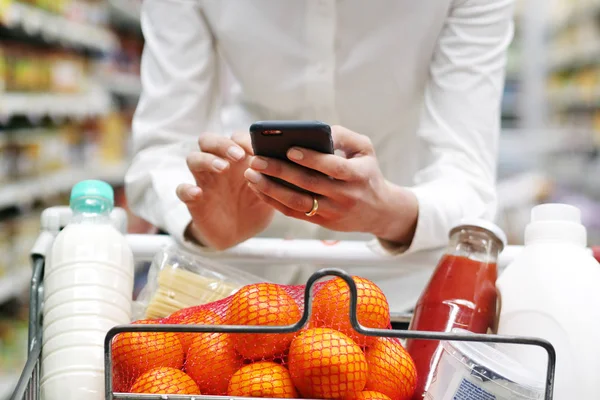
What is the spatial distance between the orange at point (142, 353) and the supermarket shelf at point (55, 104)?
7.06 ft

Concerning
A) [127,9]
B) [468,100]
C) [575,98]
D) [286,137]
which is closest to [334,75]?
[468,100]

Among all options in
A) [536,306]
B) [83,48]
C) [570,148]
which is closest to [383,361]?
[536,306]

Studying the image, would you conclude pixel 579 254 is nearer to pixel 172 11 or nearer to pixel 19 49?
pixel 172 11

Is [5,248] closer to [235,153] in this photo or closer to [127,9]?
[127,9]

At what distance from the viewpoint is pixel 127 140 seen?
449 centimetres

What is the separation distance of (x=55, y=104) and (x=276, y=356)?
285 cm

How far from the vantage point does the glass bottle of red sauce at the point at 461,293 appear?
31.3 inches

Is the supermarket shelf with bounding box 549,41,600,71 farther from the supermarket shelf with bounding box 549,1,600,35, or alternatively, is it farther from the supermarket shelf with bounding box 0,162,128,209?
the supermarket shelf with bounding box 0,162,128,209

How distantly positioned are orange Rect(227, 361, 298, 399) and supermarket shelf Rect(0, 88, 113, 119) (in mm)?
2269

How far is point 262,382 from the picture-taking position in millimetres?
641

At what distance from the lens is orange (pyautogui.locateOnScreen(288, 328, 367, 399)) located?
2.06ft

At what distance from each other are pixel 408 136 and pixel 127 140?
3.27 m

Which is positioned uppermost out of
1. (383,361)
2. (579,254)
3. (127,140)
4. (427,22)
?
(127,140)

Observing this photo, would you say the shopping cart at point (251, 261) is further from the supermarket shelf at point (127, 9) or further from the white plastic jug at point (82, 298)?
the supermarket shelf at point (127, 9)
